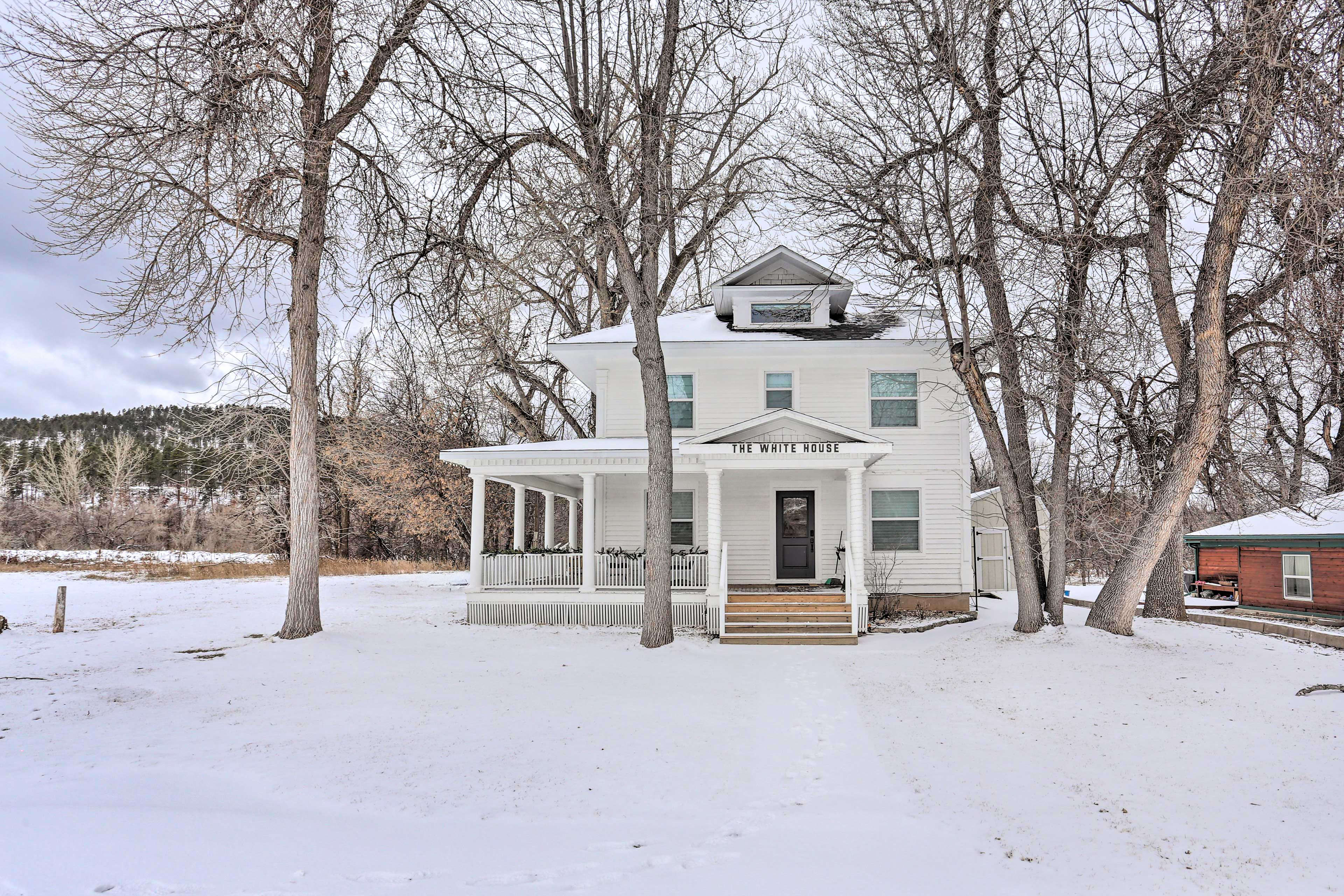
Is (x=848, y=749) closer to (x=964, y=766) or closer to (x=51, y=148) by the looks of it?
(x=964, y=766)

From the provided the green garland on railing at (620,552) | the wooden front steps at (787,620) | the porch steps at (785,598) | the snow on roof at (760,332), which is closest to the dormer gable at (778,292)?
the snow on roof at (760,332)

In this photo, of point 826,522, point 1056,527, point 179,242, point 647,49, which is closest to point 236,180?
point 179,242

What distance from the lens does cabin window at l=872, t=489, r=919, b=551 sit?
51.5 feet

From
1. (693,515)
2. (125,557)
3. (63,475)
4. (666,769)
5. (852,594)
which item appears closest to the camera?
(666,769)

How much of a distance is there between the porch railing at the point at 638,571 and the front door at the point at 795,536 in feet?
6.72

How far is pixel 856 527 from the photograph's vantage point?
13.4 metres

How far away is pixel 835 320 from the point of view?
57.0 feet

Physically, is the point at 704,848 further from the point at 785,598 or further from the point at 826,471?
the point at 826,471

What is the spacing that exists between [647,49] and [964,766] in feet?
36.2

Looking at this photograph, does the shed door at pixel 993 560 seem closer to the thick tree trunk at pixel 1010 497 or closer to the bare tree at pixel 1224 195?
the bare tree at pixel 1224 195

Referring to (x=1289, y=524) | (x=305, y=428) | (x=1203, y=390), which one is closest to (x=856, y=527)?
(x=1203, y=390)

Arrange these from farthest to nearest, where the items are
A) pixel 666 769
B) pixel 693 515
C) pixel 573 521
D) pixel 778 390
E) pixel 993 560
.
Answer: pixel 993 560 < pixel 573 521 < pixel 778 390 < pixel 693 515 < pixel 666 769

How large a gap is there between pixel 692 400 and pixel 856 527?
4716mm

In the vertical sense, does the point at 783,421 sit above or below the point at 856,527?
above
